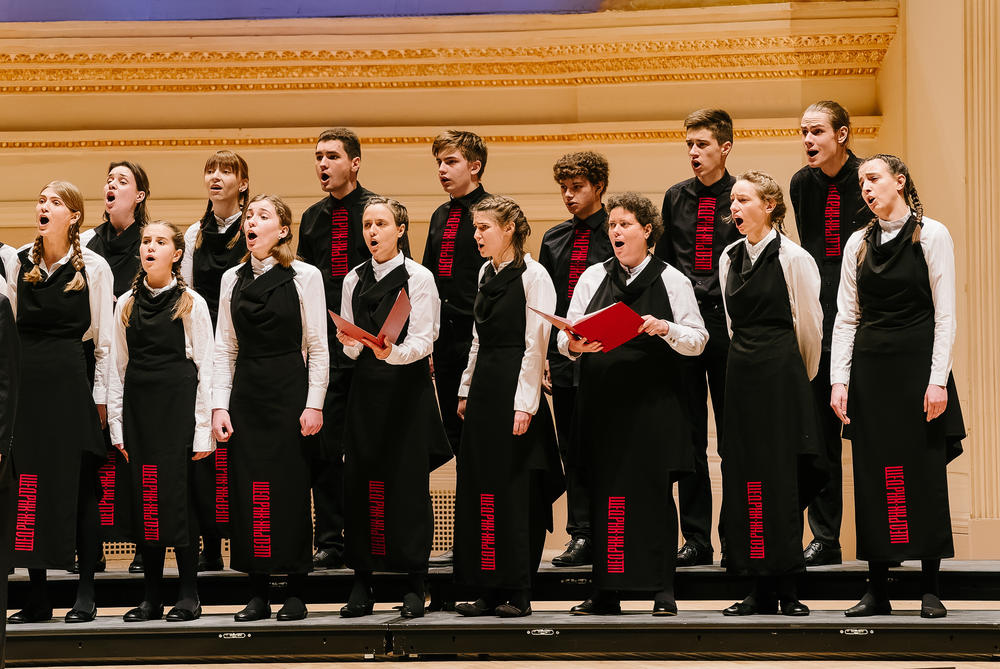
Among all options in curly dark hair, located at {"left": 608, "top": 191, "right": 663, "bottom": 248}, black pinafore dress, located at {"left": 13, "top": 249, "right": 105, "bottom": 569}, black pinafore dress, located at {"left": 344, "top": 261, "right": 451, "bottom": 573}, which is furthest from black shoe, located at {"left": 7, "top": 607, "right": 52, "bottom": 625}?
curly dark hair, located at {"left": 608, "top": 191, "right": 663, "bottom": 248}

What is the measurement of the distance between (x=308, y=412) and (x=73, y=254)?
0.97 metres

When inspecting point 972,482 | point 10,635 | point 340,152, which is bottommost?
point 10,635

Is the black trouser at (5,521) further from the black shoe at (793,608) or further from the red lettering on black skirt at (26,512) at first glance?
the black shoe at (793,608)

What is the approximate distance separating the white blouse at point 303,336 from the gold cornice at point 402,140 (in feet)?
6.72

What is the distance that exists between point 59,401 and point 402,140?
2482mm

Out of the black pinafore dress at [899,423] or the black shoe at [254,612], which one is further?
the black shoe at [254,612]

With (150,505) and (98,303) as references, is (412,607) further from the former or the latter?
(98,303)

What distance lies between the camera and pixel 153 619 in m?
4.03

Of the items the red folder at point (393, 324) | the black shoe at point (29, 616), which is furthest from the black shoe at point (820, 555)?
the black shoe at point (29, 616)

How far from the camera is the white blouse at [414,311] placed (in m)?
4.05

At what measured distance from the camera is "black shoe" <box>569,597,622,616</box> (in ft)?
13.1

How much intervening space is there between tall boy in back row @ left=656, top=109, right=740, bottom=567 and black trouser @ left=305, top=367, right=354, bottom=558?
3.94 ft

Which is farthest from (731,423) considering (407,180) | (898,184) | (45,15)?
(45,15)

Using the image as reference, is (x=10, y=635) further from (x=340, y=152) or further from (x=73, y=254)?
(x=340, y=152)
